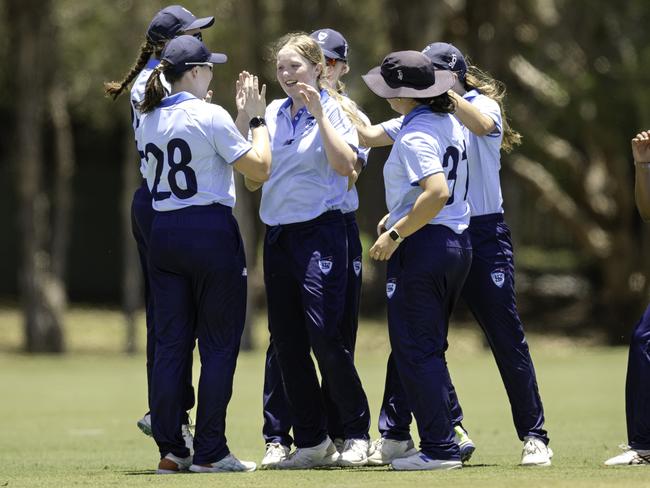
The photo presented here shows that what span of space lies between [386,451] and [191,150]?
215cm

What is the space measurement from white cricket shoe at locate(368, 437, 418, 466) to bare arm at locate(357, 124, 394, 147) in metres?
1.78

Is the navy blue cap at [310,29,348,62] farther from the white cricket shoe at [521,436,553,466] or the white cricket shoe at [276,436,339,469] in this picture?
the white cricket shoe at [521,436,553,466]

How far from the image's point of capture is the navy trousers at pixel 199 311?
24.3 ft

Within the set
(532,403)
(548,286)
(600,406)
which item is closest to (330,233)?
(532,403)

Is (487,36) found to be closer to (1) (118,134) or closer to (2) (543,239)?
(2) (543,239)

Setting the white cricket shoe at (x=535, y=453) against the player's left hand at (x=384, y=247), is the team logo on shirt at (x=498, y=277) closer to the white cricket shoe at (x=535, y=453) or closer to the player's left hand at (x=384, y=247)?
the player's left hand at (x=384, y=247)

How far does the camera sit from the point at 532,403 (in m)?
7.70

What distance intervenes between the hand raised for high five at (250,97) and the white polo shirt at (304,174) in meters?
0.26

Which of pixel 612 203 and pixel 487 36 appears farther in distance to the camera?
pixel 612 203

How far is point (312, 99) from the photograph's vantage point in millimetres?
7414

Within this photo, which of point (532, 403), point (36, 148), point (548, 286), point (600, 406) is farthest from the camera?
point (548, 286)

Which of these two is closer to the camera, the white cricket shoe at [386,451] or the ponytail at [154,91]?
the ponytail at [154,91]

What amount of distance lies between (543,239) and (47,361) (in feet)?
46.9

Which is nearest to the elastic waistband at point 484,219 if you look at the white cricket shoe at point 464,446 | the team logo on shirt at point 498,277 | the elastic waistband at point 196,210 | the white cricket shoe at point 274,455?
the team logo on shirt at point 498,277
